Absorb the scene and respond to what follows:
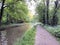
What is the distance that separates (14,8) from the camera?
29.3 m

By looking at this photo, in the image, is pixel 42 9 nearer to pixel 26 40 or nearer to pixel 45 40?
pixel 45 40

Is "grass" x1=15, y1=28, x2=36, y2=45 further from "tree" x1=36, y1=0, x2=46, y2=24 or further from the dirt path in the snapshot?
"tree" x1=36, y1=0, x2=46, y2=24

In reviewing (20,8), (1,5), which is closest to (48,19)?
(20,8)

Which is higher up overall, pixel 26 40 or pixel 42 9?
pixel 42 9

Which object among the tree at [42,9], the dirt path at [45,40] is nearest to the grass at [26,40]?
the dirt path at [45,40]

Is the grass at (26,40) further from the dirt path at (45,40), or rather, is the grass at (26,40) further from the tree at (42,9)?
the tree at (42,9)

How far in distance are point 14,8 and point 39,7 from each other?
10.6 metres

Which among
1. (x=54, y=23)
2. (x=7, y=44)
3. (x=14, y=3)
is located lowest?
(x=54, y=23)

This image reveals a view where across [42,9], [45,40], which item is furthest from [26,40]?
[42,9]

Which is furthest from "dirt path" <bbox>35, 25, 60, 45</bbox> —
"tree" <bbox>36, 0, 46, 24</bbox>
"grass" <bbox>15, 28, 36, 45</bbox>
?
"tree" <bbox>36, 0, 46, 24</bbox>

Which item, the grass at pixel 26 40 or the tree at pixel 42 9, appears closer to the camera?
the grass at pixel 26 40

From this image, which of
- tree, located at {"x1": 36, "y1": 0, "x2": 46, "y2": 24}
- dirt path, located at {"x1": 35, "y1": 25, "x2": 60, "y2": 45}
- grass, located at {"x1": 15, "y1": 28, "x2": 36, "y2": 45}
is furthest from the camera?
tree, located at {"x1": 36, "y1": 0, "x2": 46, "y2": 24}

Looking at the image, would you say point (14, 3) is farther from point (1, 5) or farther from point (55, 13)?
point (55, 13)

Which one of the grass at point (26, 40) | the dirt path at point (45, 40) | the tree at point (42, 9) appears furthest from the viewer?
the tree at point (42, 9)
